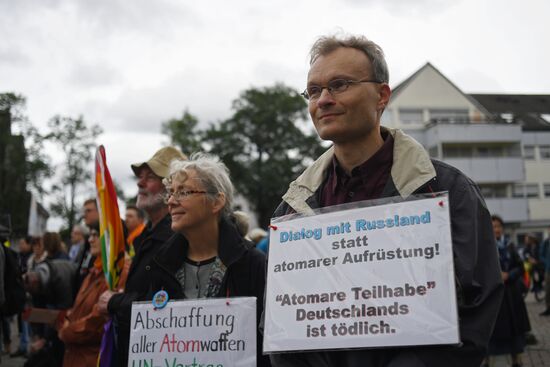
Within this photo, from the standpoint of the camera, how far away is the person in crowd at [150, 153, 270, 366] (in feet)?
10.8

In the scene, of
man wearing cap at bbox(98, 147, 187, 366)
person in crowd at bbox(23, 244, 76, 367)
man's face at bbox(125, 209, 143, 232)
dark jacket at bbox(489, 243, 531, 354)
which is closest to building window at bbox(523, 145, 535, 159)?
dark jacket at bbox(489, 243, 531, 354)

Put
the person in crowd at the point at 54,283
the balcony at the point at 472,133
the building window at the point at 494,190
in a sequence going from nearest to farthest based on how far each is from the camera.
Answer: the person in crowd at the point at 54,283
the balcony at the point at 472,133
the building window at the point at 494,190

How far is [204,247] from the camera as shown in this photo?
3537 millimetres

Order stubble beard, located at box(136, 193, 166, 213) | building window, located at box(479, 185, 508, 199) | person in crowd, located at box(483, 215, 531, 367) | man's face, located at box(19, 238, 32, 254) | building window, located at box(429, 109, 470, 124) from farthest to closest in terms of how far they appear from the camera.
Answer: building window, located at box(429, 109, 470, 124), building window, located at box(479, 185, 508, 199), man's face, located at box(19, 238, 32, 254), person in crowd, located at box(483, 215, 531, 367), stubble beard, located at box(136, 193, 166, 213)

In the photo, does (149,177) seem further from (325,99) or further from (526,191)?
(526,191)

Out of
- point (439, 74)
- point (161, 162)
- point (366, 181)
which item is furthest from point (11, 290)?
point (439, 74)

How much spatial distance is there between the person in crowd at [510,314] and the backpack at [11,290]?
5.45m

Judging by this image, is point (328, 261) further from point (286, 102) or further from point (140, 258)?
point (286, 102)

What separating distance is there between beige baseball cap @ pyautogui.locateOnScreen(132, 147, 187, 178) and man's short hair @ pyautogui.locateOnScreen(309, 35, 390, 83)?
2.48 m

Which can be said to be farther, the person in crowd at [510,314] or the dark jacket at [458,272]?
the person in crowd at [510,314]

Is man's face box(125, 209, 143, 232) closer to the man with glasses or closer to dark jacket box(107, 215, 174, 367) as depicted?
dark jacket box(107, 215, 174, 367)

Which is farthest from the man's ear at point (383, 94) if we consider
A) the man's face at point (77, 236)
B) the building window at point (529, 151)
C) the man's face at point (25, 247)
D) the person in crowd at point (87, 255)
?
the building window at point (529, 151)

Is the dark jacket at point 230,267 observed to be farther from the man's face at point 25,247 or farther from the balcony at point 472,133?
the balcony at point 472,133

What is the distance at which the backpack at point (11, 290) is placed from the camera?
5.59 metres
